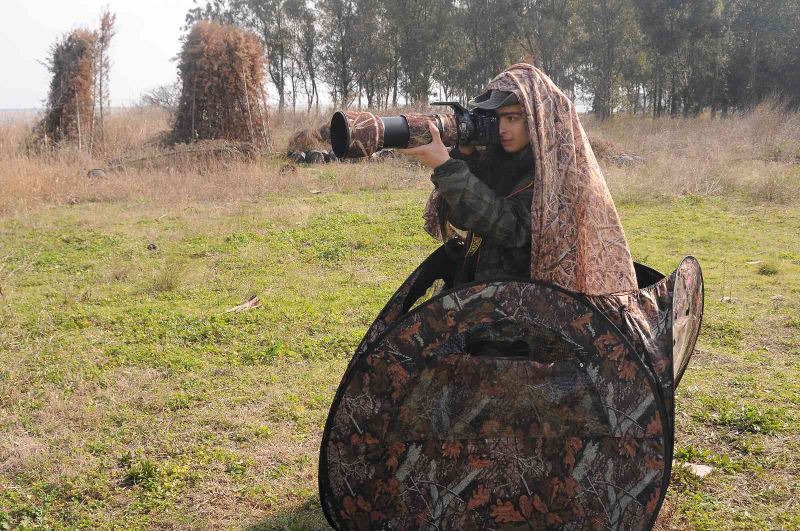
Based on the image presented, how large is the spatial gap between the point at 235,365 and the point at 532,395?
3.21 meters

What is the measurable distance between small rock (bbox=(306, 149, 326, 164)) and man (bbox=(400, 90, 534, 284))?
51.4 ft

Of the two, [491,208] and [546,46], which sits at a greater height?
[546,46]

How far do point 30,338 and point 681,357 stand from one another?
4.86 meters

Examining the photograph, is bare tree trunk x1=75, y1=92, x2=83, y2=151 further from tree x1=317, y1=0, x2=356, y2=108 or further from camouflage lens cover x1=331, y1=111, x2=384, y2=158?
tree x1=317, y1=0, x2=356, y2=108

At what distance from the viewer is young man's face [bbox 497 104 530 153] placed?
2727 millimetres

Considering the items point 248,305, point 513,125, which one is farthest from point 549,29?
point 513,125

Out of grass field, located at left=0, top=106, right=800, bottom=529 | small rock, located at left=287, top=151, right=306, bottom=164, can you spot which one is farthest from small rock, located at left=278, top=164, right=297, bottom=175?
grass field, located at left=0, top=106, right=800, bottom=529

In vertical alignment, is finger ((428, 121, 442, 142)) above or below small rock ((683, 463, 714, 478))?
above

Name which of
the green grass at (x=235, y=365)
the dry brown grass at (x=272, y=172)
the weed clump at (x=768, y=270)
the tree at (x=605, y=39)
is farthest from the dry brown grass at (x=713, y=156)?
the tree at (x=605, y=39)

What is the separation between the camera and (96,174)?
47.7 feet

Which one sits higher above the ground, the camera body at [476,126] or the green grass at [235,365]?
the camera body at [476,126]

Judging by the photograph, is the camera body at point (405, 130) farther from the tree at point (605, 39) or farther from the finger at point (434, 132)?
the tree at point (605, 39)

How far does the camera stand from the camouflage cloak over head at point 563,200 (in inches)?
105

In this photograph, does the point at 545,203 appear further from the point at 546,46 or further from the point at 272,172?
the point at 546,46
